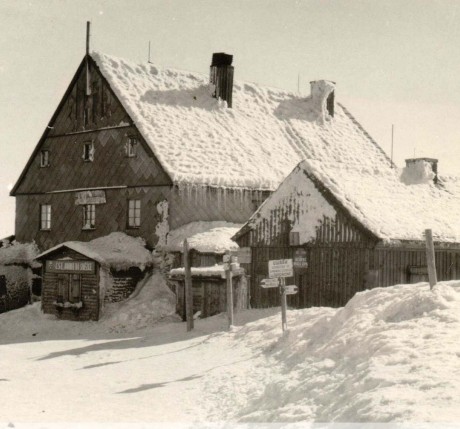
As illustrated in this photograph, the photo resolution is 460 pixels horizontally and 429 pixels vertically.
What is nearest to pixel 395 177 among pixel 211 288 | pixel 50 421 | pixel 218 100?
pixel 211 288

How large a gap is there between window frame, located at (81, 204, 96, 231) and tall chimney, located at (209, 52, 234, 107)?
8107mm

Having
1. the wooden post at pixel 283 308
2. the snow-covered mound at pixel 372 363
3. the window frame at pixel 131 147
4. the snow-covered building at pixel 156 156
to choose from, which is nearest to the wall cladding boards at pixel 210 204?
the snow-covered building at pixel 156 156

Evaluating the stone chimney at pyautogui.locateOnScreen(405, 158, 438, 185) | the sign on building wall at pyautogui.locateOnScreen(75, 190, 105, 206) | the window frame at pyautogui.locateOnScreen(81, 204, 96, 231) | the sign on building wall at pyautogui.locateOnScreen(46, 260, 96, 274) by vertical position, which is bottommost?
the sign on building wall at pyautogui.locateOnScreen(46, 260, 96, 274)

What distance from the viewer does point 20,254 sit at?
111 ft

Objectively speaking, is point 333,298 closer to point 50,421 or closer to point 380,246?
point 380,246

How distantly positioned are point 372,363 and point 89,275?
63.1ft

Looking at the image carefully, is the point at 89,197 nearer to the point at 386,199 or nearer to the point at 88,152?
the point at 88,152

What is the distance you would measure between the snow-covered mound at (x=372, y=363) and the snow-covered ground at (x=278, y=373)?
0.02 meters

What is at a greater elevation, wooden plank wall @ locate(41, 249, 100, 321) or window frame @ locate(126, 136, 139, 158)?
window frame @ locate(126, 136, 139, 158)

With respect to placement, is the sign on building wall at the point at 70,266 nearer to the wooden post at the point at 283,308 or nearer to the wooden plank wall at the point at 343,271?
the wooden plank wall at the point at 343,271

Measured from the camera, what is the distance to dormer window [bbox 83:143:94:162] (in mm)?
32369

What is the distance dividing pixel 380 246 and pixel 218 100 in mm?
15874

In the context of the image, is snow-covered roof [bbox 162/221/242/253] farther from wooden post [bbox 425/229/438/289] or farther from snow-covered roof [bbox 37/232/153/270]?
wooden post [bbox 425/229/438/289]

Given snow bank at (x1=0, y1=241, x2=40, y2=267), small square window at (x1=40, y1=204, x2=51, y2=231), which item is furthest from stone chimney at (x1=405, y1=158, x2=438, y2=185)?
snow bank at (x1=0, y1=241, x2=40, y2=267)
